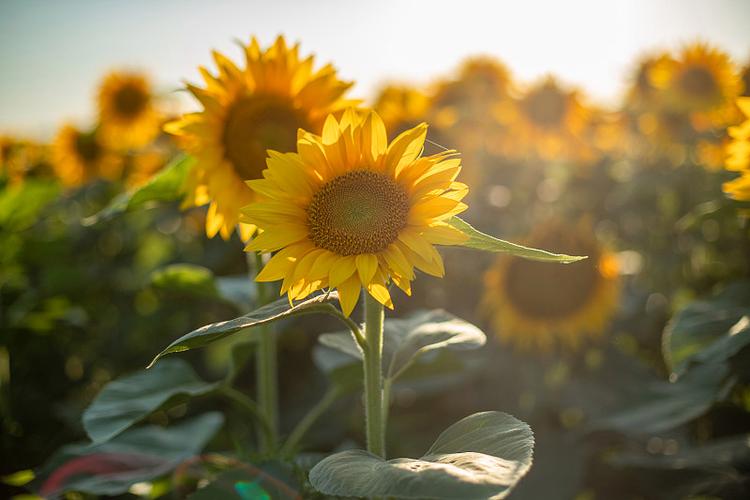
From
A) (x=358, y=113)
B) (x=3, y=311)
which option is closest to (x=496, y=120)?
(x=3, y=311)

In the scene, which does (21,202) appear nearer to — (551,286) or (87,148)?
(551,286)

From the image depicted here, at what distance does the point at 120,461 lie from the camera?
156 centimetres

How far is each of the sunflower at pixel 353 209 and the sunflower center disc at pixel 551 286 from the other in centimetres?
115

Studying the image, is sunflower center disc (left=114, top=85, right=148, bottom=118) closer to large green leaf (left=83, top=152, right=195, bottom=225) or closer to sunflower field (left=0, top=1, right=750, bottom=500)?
sunflower field (left=0, top=1, right=750, bottom=500)

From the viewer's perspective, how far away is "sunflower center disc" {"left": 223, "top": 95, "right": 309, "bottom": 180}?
60.5 inches

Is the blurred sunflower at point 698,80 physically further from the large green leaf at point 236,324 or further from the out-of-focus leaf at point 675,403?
the large green leaf at point 236,324

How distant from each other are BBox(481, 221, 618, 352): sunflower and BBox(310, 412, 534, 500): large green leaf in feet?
3.90

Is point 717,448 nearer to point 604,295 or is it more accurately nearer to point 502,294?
point 604,295

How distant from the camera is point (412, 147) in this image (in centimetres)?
100

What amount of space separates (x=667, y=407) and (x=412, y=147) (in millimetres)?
973

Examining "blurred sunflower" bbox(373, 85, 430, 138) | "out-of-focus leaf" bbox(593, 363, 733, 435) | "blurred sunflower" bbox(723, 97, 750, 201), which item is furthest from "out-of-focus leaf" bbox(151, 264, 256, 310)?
"blurred sunflower" bbox(373, 85, 430, 138)

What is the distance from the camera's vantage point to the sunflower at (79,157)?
14.6 ft

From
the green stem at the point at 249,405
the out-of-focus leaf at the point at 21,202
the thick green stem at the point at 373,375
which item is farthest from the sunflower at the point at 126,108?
the thick green stem at the point at 373,375

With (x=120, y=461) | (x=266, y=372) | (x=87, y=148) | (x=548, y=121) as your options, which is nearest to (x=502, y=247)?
(x=266, y=372)
